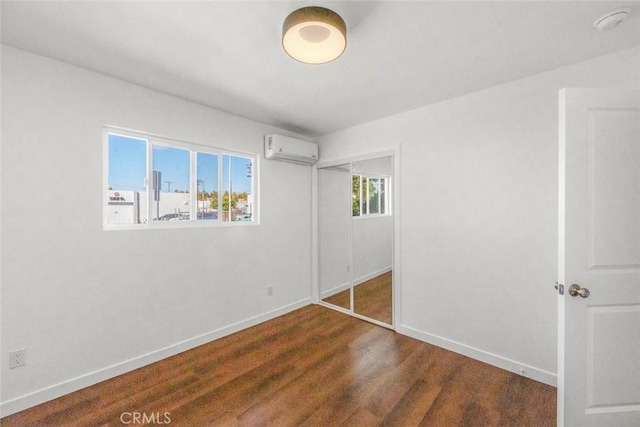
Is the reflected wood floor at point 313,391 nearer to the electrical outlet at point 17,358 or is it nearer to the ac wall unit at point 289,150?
the electrical outlet at point 17,358

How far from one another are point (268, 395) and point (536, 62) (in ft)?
10.3

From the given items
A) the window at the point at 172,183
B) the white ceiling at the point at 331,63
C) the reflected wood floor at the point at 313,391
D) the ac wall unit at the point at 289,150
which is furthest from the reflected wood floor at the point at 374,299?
the white ceiling at the point at 331,63

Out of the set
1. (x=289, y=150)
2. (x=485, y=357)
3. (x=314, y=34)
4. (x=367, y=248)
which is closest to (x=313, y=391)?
(x=485, y=357)

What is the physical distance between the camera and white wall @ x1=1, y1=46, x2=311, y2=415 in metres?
1.74

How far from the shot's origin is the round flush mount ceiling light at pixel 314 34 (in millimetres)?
1341

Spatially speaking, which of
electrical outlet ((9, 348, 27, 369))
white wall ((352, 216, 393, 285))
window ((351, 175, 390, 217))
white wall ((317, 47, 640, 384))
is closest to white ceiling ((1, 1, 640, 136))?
white wall ((317, 47, 640, 384))

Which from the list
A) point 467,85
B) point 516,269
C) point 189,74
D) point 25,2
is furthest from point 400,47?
point 25,2

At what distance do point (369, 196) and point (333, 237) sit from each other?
80 cm

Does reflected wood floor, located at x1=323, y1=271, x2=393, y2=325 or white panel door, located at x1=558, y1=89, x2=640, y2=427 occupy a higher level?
white panel door, located at x1=558, y1=89, x2=640, y2=427

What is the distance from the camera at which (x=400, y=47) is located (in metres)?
→ 1.74

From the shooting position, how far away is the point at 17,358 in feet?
5.69

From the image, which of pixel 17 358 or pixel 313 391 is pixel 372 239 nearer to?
pixel 313 391

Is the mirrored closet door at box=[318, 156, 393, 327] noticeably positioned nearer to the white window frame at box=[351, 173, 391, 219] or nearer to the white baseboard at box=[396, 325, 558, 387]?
the white window frame at box=[351, 173, 391, 219]

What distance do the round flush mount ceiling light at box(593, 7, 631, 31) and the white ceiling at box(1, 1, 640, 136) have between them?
1.5 inches
